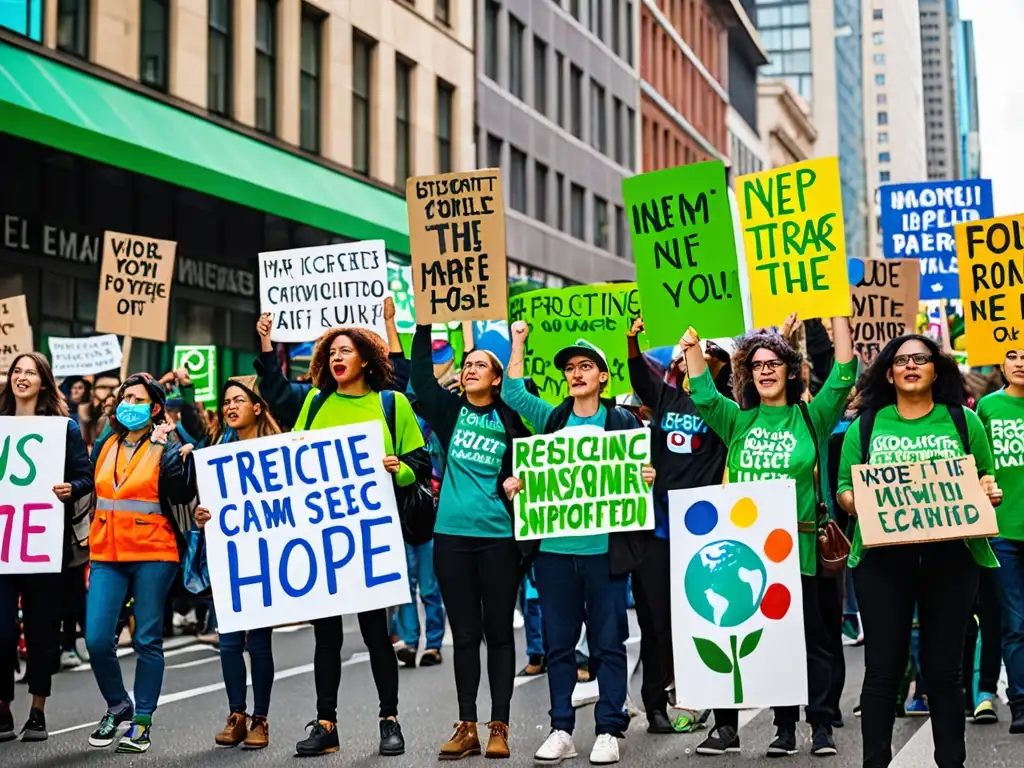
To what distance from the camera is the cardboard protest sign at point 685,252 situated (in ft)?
29.1

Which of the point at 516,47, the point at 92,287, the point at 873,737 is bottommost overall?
the point at 873,737

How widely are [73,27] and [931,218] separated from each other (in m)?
11.0

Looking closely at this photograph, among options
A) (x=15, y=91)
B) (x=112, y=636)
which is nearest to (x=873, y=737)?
(x=112, y=636)

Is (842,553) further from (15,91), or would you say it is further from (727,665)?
(15,91)

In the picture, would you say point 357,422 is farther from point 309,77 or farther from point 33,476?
point 309,77

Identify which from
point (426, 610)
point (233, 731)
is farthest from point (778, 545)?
point (426, 610)

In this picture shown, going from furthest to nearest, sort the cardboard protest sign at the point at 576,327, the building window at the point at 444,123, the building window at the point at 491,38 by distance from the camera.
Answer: the building window at the point at 491,38 < the building window at the point at 444,123 < the cardboard protest sign at the point at 576,327

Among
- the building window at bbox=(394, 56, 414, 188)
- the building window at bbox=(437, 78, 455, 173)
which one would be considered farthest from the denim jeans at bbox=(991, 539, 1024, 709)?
the building window at bbox=(437, 78, 455, 173)

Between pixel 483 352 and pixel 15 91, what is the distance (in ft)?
37.8

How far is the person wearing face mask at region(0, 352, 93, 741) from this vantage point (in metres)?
8.36

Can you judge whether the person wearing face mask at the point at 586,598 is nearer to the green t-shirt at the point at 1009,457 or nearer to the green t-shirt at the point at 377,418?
the green t-shirt at the point at 377,418

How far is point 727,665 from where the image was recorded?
25.4 ft

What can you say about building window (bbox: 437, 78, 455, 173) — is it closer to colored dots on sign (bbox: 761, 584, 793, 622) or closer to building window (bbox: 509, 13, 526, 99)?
building window (bbox: 509, 13, 526, 99)

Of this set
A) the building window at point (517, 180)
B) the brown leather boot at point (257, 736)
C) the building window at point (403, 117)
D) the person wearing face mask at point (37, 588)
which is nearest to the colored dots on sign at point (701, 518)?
the brown leather boot at point (257, 736)
